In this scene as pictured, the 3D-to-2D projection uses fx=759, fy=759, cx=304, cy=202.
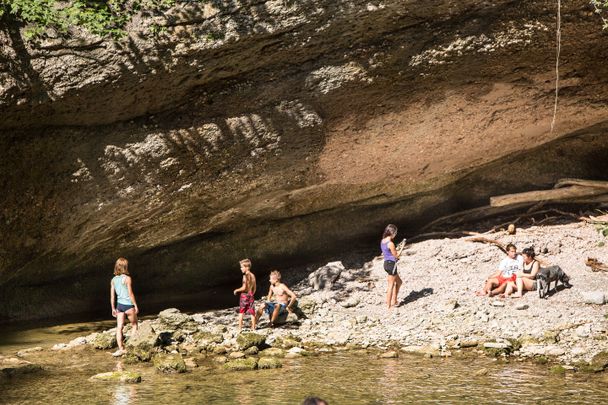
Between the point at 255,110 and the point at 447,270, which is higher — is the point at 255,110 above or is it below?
above

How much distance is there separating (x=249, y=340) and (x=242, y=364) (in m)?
0.91

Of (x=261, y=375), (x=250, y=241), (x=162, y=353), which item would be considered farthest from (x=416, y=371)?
(x=250, y=241)

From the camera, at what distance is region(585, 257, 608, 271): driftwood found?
13.4 meters

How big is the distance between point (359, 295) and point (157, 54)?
19.4ft

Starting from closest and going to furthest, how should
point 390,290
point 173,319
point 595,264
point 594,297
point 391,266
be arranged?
1. point 594,297
2. point 173,319
3. point 391,266
4. point 390,290
5. point 595,264

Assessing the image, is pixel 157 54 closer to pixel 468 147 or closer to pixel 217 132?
pixel 217 132

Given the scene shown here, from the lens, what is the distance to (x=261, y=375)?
9.88m

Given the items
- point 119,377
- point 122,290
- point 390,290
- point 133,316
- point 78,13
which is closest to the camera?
point 119,377

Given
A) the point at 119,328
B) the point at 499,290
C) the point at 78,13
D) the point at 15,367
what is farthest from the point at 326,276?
the point at 78,13

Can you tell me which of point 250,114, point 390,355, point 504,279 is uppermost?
point 250,114

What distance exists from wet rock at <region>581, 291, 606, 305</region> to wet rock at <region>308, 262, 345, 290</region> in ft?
16.5

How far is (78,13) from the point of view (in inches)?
439

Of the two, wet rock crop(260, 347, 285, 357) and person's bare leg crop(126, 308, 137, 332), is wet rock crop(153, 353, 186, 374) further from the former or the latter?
person's bare leg crop(126, 308, 137, 332)

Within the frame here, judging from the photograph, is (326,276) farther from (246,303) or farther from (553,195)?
(553,195)
